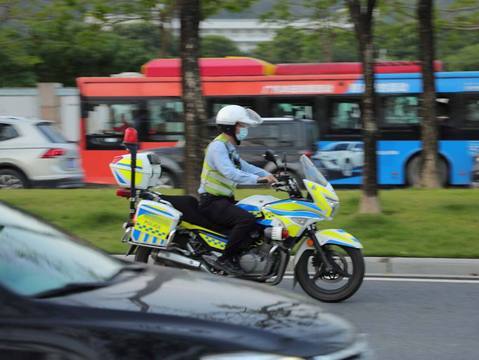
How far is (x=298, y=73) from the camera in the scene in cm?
2002

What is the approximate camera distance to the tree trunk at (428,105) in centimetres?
1352

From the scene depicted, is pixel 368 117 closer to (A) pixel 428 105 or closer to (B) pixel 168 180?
(A) pixel 428 105

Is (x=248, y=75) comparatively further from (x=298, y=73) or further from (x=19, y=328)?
(x=19, y=328)

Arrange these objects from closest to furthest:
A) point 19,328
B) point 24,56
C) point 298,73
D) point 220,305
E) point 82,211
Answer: point 19,328 → point 220,305 → point 82,211 → point 298,73 → point 24,56

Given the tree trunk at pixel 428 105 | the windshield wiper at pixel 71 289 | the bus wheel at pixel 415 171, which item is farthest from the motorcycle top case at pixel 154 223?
the bus wheel at pixel 415 171

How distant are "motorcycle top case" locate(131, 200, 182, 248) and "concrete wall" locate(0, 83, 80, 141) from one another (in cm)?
2037

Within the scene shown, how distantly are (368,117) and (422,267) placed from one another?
264cm

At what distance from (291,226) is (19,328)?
4.09 metres

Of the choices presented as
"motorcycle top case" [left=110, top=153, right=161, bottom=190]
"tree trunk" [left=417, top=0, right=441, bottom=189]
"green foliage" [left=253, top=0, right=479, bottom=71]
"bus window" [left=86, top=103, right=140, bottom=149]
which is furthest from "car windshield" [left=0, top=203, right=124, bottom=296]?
"bus window" [left=86, top=103, right=140, bottom=149]

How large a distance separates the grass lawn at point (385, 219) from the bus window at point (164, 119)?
7.42 m

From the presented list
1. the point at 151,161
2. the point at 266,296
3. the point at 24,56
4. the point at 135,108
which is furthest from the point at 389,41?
the point at 266,296

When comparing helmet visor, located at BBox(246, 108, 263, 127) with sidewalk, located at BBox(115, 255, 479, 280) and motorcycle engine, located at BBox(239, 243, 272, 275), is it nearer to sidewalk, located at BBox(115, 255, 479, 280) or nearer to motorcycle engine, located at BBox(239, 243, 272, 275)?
motorcycle engine, located at BBox(239, 243, 272, 275)

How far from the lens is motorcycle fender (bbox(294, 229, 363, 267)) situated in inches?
270

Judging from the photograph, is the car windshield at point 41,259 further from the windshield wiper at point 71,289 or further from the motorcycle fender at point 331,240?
the motorcycle fender at point 331,240
